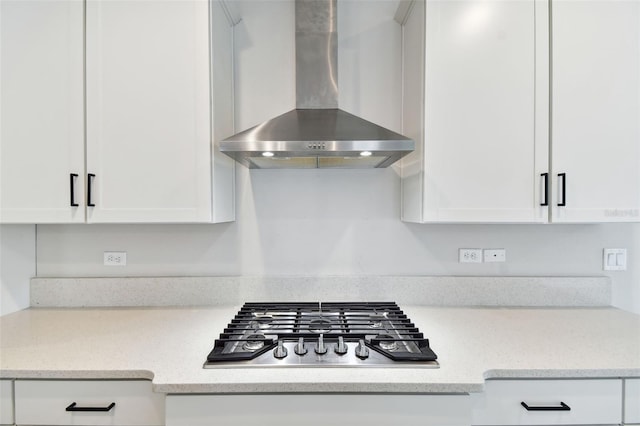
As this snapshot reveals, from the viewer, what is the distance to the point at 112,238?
1829 millimetres

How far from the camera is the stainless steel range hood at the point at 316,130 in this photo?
1.31 metres

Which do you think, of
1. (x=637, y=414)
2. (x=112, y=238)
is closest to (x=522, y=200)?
(x=637, y=414)

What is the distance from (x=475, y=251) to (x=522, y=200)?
0.44 metres

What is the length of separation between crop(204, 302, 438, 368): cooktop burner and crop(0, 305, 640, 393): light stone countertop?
4 cm

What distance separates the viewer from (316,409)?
1068 mm

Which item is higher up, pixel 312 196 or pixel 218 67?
pixel 218 67

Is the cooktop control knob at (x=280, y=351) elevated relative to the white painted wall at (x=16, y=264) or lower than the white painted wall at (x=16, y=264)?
lower

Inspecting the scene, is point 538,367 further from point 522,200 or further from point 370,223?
point 370,223

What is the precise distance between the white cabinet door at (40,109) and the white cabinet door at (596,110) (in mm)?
2101

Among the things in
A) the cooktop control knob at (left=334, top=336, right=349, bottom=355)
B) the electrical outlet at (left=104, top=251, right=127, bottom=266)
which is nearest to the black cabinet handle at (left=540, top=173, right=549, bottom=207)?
the cooktop control knob at (left=334, top=336, right=349, bottom=355)

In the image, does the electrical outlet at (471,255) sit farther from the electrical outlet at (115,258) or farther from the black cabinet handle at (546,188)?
the electrical outlet at (115,258)

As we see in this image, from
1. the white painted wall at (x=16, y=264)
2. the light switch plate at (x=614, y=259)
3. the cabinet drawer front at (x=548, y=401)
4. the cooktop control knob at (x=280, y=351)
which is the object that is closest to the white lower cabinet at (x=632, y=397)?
the cabinet drawer front at (x=548, y=401)

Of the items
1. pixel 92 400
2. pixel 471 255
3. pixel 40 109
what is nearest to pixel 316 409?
pixel 92 400

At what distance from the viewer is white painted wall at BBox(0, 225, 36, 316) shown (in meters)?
1.64
